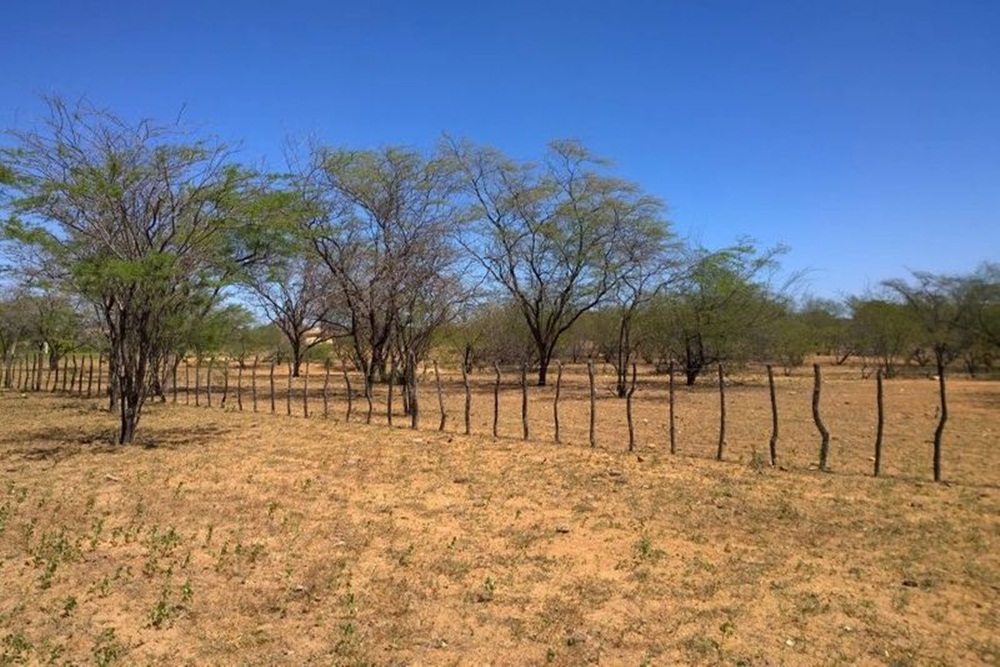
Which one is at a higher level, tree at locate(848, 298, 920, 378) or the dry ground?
tree at locate(848, 298, 920, 378)

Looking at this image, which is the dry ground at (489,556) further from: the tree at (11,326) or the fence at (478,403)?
the tree at (11,326)

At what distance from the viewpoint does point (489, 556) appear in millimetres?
6250

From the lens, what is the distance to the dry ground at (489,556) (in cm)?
453

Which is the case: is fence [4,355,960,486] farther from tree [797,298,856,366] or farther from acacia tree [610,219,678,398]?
tree [797,298,856,366]

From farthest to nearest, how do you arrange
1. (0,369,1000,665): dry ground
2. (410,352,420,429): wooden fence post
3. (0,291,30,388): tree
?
(0,291,30,388): tree → (410,352,420,429): wooden fence post → (0,369,1000,665): dry ground

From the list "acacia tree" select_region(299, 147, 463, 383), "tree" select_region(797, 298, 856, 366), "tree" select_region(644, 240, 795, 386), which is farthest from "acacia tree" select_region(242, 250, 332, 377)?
"tree" select_region(797, 298, 856, 366)

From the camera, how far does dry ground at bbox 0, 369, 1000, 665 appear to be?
453 centimetres

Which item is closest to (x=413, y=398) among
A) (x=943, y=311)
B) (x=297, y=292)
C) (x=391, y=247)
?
(x=391, y=247)

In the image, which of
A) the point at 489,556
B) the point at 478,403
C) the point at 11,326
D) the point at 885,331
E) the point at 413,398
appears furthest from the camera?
Answer: the point at 885,331

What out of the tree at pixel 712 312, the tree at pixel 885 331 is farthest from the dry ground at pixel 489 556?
the tree at pixel 885 331

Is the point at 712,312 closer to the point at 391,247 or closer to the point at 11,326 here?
the point at 391,247

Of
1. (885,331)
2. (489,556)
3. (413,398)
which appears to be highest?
(885,331)

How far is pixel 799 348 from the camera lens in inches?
1401

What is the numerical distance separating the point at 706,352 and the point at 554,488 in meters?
22.6
